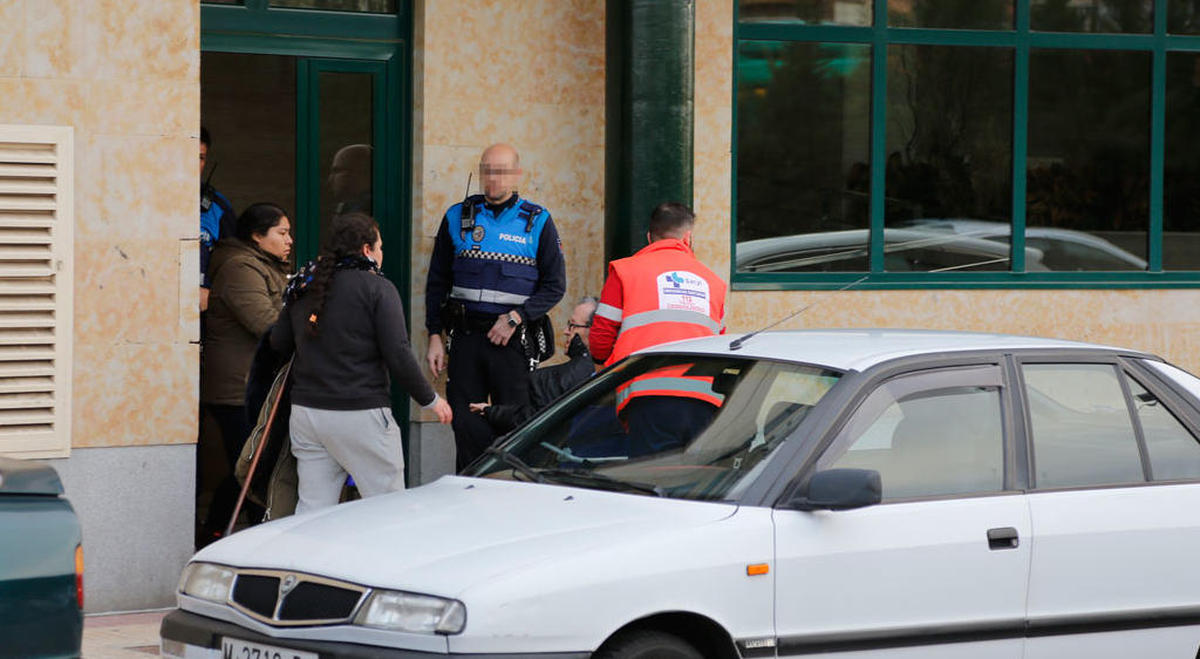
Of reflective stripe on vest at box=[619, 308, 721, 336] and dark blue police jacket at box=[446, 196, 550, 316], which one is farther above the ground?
dark blue police jacket at box=[446, 196, 550, 316]

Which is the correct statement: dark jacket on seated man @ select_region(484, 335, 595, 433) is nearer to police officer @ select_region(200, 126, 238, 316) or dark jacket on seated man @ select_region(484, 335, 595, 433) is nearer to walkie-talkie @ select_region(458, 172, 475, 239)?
walkie-talkie @ select_region(458, 172, 475, 239)

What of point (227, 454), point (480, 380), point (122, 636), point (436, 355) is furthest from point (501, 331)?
point (122, 636)

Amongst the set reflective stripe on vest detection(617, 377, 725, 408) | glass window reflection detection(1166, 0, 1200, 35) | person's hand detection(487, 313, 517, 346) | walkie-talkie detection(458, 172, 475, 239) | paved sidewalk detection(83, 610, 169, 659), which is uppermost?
glass window reflection detection(1166, 0, 1200, 35)

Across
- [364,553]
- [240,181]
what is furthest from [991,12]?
[364,553]

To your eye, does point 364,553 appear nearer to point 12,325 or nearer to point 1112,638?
point 1112,638

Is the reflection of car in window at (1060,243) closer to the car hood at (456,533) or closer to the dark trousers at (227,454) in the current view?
the dark trousers at (227,454)

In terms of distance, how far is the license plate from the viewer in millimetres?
5074

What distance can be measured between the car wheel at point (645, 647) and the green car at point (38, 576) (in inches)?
58.0

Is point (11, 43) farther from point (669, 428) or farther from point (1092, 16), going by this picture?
point (1092, 16)

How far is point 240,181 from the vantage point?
998 cm

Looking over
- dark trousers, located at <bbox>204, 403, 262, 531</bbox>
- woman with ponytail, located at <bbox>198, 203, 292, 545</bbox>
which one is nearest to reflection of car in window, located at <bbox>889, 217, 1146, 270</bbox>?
woman with ponytail, located at <bbox>198, 203, 292, 545</bbox>

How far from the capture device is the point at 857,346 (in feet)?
20.1

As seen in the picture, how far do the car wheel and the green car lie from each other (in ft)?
4.83

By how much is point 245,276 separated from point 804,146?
11.6ft
